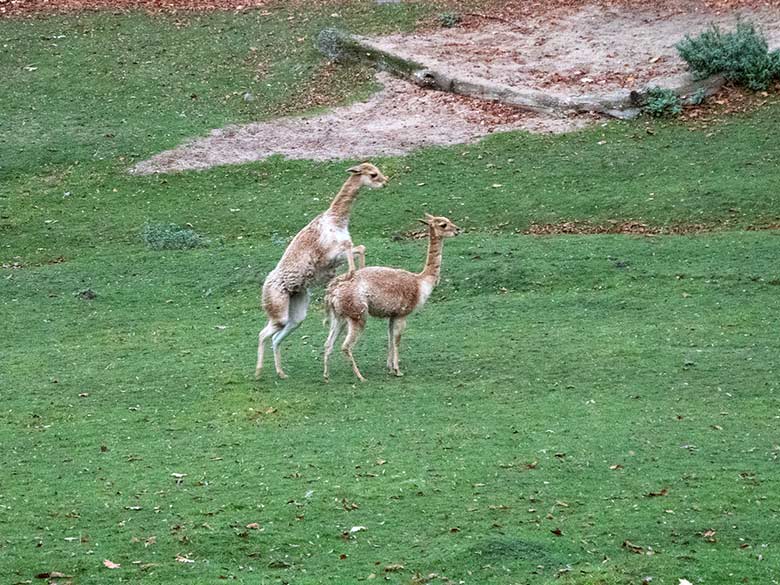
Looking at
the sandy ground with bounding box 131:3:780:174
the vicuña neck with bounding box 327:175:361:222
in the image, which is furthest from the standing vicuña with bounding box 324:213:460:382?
the sandy ground with bounding box 131:3:780:174

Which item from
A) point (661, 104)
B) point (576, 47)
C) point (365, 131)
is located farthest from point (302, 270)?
point (576, 47)

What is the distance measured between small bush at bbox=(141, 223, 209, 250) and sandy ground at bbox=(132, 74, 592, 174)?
2455 mm

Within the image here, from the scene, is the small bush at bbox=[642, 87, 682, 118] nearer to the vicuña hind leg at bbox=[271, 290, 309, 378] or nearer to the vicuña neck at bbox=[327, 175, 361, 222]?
the vicuña neck at bbox=[327, 175, 361, 222]

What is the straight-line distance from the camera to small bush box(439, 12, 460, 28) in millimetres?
25812

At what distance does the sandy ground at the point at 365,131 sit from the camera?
2095 centimetres

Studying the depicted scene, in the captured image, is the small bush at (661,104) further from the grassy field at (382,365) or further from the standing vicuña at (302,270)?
the standing vicuña at (302,270)

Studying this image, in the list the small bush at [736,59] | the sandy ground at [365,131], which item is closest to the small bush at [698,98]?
the small bush at [736,59]

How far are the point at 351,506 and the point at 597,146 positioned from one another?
39.3ft

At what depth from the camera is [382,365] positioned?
13.4 m

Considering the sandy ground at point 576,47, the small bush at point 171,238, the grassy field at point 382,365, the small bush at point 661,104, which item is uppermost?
the sandy ground at point 576,47

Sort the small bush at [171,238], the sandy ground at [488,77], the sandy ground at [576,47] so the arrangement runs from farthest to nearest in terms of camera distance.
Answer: the sandy ground at [576,47] < the sandy ground at [488,77] < the small bush at [171,238]

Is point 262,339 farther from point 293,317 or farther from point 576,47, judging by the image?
point 576,47

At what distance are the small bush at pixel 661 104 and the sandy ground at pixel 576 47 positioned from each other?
434 millimetres

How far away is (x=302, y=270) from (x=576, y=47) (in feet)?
42.4
